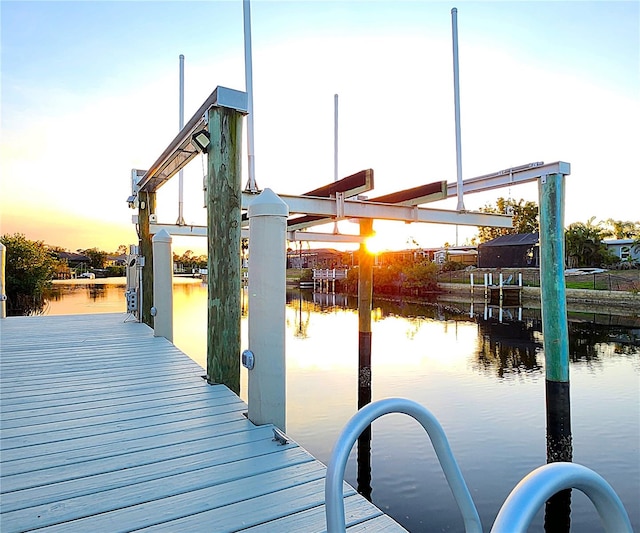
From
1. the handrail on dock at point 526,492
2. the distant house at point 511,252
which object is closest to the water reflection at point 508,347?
the handrail on dock at point 526,492

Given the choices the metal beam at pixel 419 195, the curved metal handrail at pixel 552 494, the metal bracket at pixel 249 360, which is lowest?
the metal bracket at pixel 249 360

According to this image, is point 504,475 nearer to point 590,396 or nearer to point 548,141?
point 590,396

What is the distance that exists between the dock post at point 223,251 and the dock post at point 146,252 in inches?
165

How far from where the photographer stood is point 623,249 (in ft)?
123

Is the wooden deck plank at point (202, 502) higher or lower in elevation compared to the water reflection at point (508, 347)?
higher

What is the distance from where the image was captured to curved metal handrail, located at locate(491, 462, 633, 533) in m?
0.87

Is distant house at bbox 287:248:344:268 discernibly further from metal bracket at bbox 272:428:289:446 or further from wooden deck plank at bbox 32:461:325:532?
wooden deck plank at bbox 32:461:325:532

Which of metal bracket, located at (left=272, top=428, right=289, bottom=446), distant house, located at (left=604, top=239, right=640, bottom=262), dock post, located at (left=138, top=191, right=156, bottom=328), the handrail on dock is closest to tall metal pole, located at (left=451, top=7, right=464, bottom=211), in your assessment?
dock post, located at (left=138, top=191, right=156, bottom=328)

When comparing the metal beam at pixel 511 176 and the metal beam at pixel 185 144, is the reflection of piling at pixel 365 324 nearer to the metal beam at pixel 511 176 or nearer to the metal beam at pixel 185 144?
the metal beam at pixel 511 176

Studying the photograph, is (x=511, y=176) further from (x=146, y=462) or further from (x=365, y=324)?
(x=146, y=462)

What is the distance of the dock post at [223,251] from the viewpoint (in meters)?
3.78

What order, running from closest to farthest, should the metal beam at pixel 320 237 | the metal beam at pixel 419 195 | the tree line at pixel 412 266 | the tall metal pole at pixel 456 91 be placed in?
the metal beam at pixel 419 195 < the tall metal pole at pixel 456 91 < the metal beam at pixel 320 237 < the tree line at pixel 412 266

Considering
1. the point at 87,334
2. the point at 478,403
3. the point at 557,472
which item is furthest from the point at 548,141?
the point at 557,472

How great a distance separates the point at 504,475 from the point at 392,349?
8.85 metres
